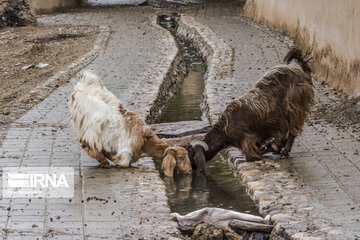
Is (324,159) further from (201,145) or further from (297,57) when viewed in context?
(201,145)

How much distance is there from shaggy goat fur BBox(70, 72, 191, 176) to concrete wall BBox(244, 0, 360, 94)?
4256 mm

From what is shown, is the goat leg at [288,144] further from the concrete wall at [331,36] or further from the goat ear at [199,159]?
the concrete wall at [331,36]

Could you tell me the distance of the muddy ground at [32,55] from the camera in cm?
1265

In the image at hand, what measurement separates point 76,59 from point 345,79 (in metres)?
6.79

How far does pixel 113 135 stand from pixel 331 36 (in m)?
6.33

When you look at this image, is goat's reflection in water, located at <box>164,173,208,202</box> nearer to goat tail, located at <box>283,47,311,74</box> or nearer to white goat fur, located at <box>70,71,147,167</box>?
white goat fur, located at <box>70,71,147,167</box>

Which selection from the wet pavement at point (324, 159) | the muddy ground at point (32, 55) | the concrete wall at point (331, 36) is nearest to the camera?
the wet pavement at point (324, 159)

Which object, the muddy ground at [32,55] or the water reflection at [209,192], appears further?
the muddy ground at [32,55]

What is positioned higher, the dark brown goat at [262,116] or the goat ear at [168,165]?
the dark brown goat at [262,116]

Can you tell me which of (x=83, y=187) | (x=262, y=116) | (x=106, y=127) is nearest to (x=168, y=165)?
(x=106, y=127)

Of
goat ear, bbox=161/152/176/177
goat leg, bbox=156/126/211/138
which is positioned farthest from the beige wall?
goat ear, bbox=161/152/176/177

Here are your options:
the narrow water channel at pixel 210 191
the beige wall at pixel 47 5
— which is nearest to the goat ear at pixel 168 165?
the narrow water channel at pixel 210 191

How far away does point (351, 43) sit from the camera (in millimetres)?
11453

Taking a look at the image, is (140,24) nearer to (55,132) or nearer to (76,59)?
(76,59)
